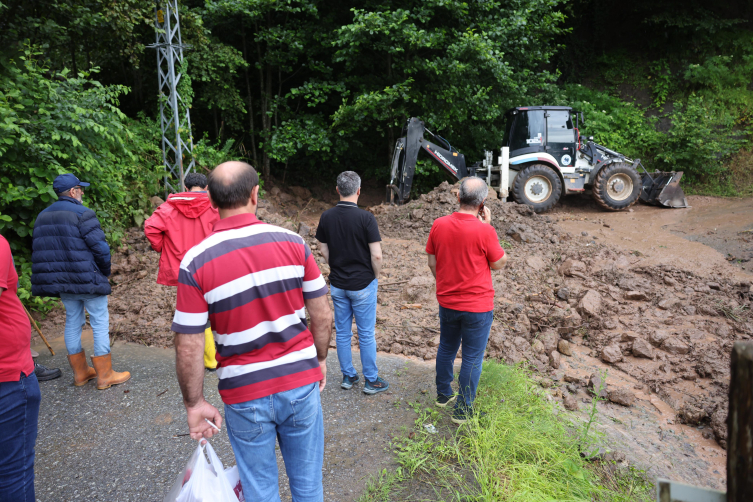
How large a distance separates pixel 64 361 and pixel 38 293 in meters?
1.42

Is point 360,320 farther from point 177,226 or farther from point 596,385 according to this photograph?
point 596,385

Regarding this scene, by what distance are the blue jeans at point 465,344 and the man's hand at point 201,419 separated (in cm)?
196

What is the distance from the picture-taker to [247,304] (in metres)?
1.88

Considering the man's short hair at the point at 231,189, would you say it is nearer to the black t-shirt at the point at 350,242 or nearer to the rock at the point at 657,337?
the black t-shirt at the point at 350,242

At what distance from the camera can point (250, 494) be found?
2035mm

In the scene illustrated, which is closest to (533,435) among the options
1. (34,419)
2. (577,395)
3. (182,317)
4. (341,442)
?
(341,442)

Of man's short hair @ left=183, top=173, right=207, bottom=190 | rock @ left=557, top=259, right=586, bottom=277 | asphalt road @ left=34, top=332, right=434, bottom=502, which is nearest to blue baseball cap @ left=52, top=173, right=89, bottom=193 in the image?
man's short hair @ left=183, top=173, right=207, bottom=190

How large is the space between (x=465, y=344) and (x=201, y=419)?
Result: 6.85ft

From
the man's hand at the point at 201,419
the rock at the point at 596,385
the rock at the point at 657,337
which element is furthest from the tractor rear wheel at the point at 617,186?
the man's hand at the point at 201,419

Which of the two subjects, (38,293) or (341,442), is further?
(38,293)

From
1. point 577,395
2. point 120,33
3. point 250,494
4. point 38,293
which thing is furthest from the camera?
point 120,33

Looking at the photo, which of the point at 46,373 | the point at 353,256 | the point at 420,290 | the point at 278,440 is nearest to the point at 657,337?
the point at 420,290

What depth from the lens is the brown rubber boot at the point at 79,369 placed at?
4.31 meters

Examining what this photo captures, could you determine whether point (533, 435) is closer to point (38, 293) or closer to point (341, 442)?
point (341, 442)
